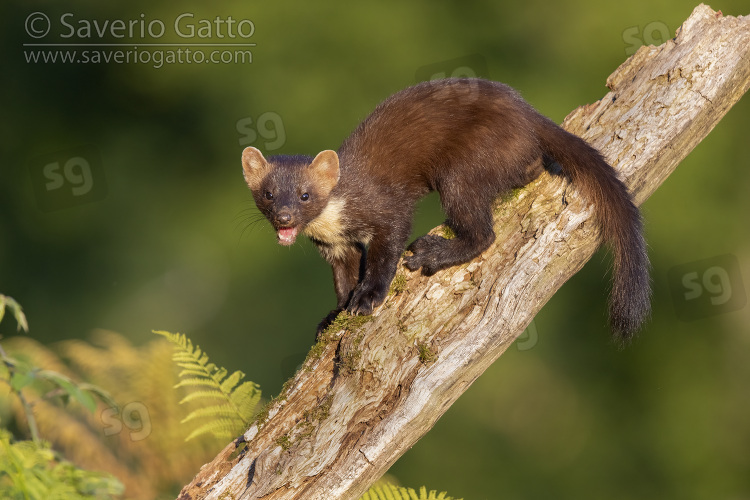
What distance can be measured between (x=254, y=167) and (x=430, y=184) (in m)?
1.12

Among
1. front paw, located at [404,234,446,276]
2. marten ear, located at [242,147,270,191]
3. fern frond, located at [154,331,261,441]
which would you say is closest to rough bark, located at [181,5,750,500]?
front paw, located at [404,234,446,276]

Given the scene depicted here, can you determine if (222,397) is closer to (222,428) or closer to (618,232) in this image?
(222,428)

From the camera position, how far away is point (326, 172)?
4.88 m

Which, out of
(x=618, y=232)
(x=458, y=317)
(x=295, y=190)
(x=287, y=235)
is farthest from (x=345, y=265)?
(x=618, y=232)

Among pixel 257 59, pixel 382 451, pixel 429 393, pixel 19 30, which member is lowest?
pixel 382 451

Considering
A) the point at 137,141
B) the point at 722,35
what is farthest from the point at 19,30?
the point at 722,35

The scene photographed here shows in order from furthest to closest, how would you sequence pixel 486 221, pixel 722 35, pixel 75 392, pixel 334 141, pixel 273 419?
pixel 334 141 < pixel 722 35 < pixel 486 221 < pixel 273 419 < pixel 75 392

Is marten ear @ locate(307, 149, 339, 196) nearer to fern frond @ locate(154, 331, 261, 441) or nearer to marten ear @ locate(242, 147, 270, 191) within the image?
marten ear @ locate(242, 147, 270, 191)

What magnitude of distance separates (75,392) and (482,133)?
3.34 meters

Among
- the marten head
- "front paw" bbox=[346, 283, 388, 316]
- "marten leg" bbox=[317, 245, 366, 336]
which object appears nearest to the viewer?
"front paw" bbox=[346, 283, 388, 316]

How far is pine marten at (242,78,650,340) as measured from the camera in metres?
4.38

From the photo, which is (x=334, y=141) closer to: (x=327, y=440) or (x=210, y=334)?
(x=210, y=334)

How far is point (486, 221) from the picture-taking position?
4398 mm

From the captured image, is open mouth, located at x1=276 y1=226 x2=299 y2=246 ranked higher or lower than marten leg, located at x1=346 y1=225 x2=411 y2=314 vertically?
higher
